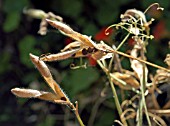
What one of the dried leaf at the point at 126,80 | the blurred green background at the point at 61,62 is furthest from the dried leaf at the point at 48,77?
the blurred green background at the point at 61,62

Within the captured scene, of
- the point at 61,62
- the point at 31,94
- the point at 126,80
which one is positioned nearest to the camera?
the point at 31,94

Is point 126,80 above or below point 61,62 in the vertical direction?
below

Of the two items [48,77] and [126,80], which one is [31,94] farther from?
[126,80]

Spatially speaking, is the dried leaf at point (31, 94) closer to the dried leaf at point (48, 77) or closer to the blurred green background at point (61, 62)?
the dried leaf at point (48, 77)

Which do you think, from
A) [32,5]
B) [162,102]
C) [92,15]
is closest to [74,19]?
[92,15]

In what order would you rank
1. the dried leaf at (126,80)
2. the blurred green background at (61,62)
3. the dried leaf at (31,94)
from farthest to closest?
the blurred green background at (61,62) < the dried leaf at (126,80) < the dried leaf at (31,94)

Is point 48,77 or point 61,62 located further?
point 61,62

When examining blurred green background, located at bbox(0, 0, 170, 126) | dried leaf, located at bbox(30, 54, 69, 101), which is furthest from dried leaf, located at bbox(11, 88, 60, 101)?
blurred green background, located at bbox(0, 0, 170, 126)

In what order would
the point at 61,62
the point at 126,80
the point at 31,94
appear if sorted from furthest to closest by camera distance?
1. the point at 61,62
2. the point at 126,80
3. the point at 31,94

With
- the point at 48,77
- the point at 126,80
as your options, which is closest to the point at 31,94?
the point at 48,77
